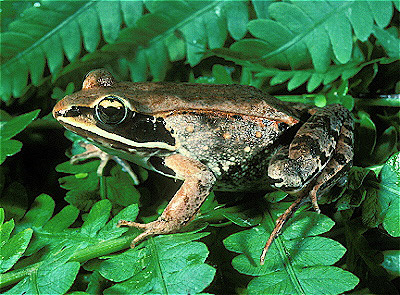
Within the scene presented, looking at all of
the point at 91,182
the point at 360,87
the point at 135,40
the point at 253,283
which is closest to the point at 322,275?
the point at 253,283

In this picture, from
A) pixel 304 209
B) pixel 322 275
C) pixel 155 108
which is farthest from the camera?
pixel 155 108

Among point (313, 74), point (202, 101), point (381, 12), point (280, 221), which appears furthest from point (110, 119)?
point (381, 12)

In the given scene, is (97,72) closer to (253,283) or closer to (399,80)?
(253,283)

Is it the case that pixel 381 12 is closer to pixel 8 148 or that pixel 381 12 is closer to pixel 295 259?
pixel 295 259

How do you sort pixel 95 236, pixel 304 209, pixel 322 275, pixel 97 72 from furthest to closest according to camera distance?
pixel 97 72 → pixel 304 209 → pixel 95 236 → pixel 322 275

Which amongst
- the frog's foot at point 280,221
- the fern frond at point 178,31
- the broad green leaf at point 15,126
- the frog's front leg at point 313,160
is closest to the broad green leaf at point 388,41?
the frog's front leg at point 313,160

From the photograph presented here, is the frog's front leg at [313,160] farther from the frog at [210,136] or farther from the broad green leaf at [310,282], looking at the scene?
the broad green leaf at [310,282]
